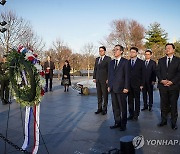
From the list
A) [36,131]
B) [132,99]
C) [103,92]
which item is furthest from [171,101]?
[36,131]

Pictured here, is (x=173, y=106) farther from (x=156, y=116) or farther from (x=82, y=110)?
(x=82, y=110)

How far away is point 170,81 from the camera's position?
5996 mm

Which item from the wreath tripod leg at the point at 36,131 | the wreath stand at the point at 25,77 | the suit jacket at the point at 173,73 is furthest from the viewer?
the suit jacket at the point at 173,73

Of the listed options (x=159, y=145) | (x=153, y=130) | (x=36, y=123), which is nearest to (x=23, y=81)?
(x=36, y=123)

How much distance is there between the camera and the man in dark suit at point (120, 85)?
19.8ft

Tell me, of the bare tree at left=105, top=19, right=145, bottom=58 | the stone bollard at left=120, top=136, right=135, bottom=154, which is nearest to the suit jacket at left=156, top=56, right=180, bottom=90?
the stone bollard at left=120, top=136, right=135, bottom=154

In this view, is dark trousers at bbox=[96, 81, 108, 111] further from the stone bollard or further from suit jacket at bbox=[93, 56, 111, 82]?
the stone bollard

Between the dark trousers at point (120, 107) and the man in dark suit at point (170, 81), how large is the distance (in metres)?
0.96

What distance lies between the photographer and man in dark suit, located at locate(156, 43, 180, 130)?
19.7 feet

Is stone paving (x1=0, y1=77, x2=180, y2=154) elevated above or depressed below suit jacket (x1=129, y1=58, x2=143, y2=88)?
below

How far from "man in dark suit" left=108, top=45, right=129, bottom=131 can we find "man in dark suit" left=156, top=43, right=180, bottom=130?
911 millimetres

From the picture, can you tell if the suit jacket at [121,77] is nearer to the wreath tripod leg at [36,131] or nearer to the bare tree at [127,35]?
the wreath tripod leg at [36,131]

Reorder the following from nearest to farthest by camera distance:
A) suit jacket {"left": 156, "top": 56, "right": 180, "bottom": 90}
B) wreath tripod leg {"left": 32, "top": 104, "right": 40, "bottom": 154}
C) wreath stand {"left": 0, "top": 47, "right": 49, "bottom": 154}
Result: 1. wreath stand {"left": 0, "top": 47, "right": 49, "bottom": 154}
2. wreath tripod leg {"left": 32, "top": 104, "right": 40, "bottom": 154}
3. suit jacket {"left": 156, "top": 56, "right": 180, "bottom": 90}

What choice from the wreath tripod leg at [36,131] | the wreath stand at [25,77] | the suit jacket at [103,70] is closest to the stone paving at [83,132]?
the wreath tripod leg at [36,131]
